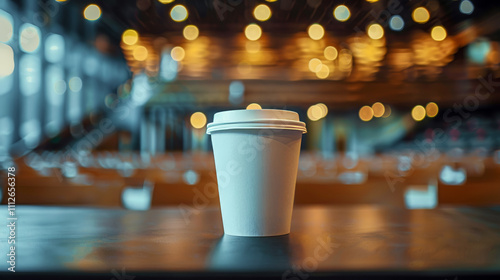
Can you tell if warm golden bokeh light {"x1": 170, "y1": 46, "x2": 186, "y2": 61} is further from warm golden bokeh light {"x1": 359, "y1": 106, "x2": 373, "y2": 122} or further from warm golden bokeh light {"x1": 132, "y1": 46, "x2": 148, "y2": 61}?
warm golden bokeh light {"x1": 359, "y1": 106, "x2": 373, "y2": 122}

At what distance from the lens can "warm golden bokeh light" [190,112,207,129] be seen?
34.3 ft

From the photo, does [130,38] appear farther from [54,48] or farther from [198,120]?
[198,120]

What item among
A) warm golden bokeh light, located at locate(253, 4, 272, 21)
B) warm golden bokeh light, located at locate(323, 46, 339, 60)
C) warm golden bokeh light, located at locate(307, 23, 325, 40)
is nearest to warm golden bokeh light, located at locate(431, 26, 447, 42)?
warm golden bokeh light, located at locate(323, 46, 339, 60)

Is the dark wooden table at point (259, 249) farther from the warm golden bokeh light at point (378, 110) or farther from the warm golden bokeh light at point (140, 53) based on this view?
the warm golden bokeh light at point (378, 110)

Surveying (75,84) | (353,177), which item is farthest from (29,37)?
(353,177)

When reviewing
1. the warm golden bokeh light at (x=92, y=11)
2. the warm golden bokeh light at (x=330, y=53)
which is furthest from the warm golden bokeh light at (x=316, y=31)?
the warm golden bokeh light at (x=92, y=11)

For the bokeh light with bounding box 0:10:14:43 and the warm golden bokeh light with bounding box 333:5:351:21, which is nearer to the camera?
the warm golden bokeh light with bounding box 333:5:351:21

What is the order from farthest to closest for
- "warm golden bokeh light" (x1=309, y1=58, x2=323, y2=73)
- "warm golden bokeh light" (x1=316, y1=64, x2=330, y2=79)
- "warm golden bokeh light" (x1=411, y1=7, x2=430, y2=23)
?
"warm golden bokeh light" (x1=316, y1=64, x2=330, y2=79) < "warm golden bokeh light" (x1=309, y1=58, x2=323, y2=73) < "warm golden bokeh light" (x1=411, y1=7, x2=430, y2=23)

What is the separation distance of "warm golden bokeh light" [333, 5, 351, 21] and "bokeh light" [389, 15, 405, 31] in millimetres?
977

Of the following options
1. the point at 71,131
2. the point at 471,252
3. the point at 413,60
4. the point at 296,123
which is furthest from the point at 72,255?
the point at 71,131

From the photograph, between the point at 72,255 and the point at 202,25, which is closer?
the point at 72,255

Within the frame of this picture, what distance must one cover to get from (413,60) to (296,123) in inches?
279

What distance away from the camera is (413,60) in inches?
278

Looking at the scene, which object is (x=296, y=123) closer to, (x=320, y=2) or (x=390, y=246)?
(x=390, y=246)
